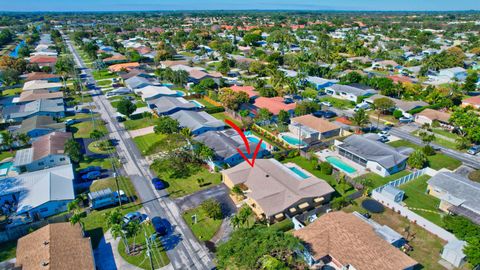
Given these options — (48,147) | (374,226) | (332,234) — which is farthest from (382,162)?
(48,147)

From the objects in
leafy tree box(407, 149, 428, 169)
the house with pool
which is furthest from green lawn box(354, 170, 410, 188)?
the house with pool

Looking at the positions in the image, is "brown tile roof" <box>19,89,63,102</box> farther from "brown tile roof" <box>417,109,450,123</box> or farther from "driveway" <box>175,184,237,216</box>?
"brown tile roof" <box>417,109,450,123</box>

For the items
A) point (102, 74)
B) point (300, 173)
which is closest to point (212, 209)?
point (300, 173)

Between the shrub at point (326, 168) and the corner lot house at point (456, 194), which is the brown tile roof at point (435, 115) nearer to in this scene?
the corner lot house at point (456, 194)

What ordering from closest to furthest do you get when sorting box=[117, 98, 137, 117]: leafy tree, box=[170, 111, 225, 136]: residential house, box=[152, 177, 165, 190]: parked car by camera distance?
box=[152, 177, 165, 190]: parked car → box=[170, 111, 225, 136]: residential house → box=[117, 98, 137, 117]: leafy tree

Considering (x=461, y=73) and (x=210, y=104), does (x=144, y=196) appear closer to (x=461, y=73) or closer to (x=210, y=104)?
(x=210, y=104)

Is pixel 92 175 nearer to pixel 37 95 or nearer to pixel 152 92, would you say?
pixel 152 92
